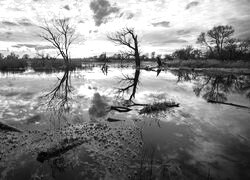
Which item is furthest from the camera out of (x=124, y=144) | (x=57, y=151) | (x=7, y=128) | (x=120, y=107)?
(x=120, y=107)

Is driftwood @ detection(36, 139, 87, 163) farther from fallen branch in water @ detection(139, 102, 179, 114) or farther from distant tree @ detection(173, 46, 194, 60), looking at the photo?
distant tree @ detection(173, 46, 194, 60)

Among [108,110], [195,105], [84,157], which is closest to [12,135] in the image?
[84,157]

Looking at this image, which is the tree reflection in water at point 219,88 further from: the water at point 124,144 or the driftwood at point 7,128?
the driftwood at point 7,128

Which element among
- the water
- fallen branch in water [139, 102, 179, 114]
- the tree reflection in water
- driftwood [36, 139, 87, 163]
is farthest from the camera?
the tree reflection in water

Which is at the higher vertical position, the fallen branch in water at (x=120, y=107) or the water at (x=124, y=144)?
the fallen branch in water at (x=120, y=107)

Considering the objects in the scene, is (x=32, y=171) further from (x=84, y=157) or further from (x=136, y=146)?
(x=136, y=146)

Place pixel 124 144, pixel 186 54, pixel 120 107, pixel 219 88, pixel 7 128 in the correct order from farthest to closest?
pixel 186 54 < pixel 219 88 < pixel 120 107 < pixel 7 128 < pixel 124 144

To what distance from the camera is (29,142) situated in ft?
12.9

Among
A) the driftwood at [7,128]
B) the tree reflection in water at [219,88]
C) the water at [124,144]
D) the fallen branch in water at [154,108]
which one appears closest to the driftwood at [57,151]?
the water at [124,144]

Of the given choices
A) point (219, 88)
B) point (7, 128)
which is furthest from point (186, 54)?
point (7, 128)

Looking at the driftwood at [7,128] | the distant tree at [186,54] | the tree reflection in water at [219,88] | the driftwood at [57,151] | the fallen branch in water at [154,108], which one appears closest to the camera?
the driftwood at [57,151]

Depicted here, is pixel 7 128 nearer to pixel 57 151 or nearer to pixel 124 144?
pixel 57 151

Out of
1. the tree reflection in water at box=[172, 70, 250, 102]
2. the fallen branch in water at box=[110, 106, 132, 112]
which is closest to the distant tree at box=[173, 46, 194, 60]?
the tree reflection in water at box=[172, 70, 250, 102]

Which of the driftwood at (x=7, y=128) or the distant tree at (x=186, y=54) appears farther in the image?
the distant tree at (x=186, y=54)
